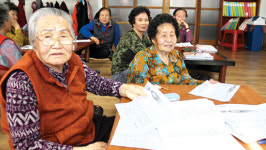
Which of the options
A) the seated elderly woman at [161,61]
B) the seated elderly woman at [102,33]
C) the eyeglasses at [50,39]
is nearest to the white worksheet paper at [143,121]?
the eyeglasses at [50,39]

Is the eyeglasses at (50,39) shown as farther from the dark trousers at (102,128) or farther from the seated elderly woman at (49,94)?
the dark trousers at (102,128)

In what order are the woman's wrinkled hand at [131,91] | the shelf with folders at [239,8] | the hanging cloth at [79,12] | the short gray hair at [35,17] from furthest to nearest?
the shelf with folders at [239,8] → the hanging cloth at [79,12] → the woman's wrinkled hand at [131,91] → the short gray hair at [35,17]

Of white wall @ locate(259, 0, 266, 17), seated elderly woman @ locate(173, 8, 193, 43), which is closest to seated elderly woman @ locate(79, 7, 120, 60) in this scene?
seated elderly woman @ locate(173, 8, 193, 43)

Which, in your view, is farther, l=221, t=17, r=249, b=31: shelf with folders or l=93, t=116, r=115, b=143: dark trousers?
l=221, t=17, r=249, b=31: shelf with folders

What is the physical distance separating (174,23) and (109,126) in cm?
105

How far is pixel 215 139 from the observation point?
2.33 ft

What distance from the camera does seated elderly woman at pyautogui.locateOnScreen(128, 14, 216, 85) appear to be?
1592mm

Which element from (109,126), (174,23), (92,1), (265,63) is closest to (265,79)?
(265,63)

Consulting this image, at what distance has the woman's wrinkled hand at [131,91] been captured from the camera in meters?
1.06

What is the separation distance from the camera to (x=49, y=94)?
0.87 metres

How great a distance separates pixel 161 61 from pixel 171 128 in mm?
974

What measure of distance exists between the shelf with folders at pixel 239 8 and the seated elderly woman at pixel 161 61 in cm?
561

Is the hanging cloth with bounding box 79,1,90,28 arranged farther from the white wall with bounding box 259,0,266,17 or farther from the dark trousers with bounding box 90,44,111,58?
the white wall with bounding box 259,0,266,17

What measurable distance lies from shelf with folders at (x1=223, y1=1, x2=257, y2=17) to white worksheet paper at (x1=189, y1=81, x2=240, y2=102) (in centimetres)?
616
